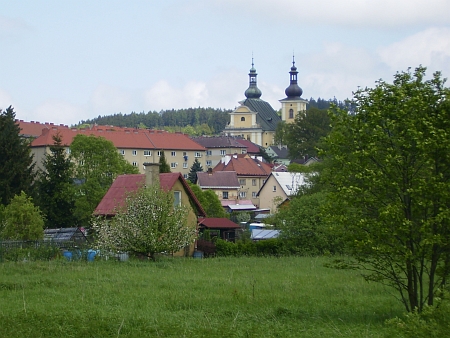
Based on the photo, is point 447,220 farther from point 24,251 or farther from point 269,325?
point 24,251

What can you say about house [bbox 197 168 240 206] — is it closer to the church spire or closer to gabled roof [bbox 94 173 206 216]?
gabled roof [bbox 94 173 206 216]

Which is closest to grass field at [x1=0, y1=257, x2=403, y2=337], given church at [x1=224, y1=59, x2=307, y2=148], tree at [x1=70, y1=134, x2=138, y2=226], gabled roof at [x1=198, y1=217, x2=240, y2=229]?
gabled roof at [x1=198, y1=217, x2=240, y2=229]

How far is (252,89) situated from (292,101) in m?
13.9

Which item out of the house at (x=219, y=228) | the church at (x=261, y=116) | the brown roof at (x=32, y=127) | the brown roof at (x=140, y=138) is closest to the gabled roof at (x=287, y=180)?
the house at (x=219, y=228)

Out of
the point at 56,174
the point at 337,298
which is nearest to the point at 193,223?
the point at 337,298

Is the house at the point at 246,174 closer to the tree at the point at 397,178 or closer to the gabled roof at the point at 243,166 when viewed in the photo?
the gabled roof at the point at 243,166

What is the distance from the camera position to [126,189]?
145 feet

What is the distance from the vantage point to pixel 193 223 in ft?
139

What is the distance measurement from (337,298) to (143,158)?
103 m

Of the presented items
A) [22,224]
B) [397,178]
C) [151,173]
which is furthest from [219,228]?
[397,178]

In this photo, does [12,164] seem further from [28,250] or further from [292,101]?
[292,101]

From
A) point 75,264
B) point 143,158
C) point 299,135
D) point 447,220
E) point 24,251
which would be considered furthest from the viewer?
point 143,158

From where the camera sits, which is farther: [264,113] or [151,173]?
[264,113]

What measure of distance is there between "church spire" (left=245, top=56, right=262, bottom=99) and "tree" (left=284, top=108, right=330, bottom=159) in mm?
79064
